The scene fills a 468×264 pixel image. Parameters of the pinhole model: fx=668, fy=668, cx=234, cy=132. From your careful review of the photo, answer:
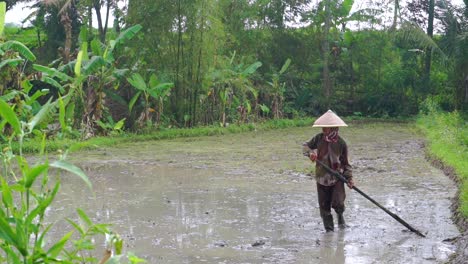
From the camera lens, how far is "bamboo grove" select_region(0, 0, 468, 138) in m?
16.2

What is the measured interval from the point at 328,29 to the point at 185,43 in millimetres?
6619

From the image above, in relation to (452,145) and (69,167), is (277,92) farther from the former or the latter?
(69,167)

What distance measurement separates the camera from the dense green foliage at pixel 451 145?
335 inches

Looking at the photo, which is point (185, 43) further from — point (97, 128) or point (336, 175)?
point (336, 175)

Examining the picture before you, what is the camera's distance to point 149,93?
15266 millimetres

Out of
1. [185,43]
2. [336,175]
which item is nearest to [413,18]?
[185,43]

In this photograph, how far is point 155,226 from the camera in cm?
651

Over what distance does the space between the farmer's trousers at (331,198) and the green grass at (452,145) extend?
3.97 feet

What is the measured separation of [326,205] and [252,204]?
5.09 ft

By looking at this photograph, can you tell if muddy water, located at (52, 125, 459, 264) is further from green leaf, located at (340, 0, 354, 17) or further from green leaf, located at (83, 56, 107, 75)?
green leaf, located at (340, 0, 354, 17)

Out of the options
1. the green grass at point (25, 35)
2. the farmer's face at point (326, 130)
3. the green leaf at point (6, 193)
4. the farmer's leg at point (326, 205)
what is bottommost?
the farmer's leg at point (326, 205)

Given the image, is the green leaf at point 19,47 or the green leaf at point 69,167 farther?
the green leaf at point 19,47

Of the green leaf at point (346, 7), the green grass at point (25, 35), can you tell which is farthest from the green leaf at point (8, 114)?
the green grass at point (25, 35)

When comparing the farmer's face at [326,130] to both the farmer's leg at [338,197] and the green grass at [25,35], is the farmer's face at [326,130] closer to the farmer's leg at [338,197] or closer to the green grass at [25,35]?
the farmer's leg at [338,197]
